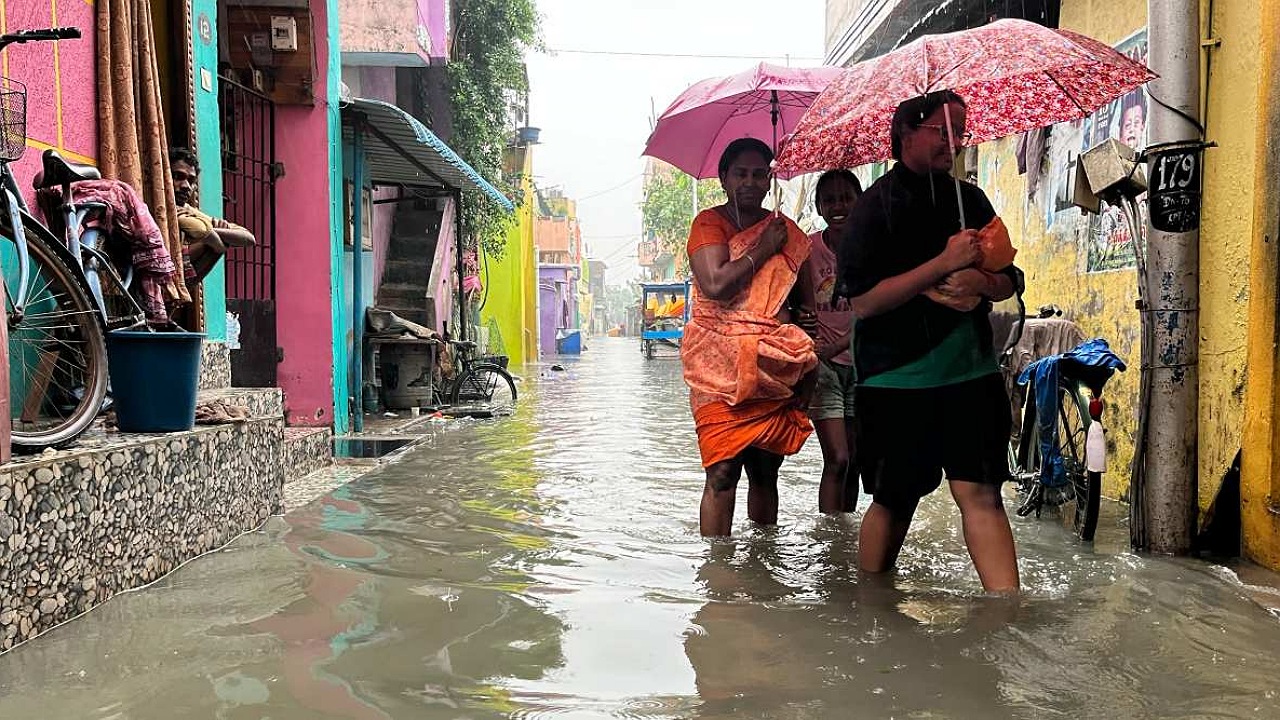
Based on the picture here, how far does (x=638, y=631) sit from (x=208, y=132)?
4976 millimetres

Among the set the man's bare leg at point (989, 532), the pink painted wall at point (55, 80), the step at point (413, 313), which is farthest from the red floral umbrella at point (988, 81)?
the step at point (413, 313)

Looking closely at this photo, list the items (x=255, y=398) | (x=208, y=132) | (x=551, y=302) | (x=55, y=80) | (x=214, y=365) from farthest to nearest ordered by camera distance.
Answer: (x=551, y=302) → (x=208, y=132) → (x=214, y=365) → (x=255, y=398) → (x=55, y=80)

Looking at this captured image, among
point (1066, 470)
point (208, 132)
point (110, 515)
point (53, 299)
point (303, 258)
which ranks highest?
point (208, 132)

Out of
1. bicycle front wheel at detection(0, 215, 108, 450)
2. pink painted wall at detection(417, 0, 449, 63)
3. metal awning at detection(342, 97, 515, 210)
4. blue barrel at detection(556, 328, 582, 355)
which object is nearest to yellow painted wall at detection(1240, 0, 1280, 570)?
bicycle front wheel at detection(0, 215, 108, 450)

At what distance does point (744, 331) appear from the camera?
13.7 ft

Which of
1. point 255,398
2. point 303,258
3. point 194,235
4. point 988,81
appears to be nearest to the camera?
point 988,81

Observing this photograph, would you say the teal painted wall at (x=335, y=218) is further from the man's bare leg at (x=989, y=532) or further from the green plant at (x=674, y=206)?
the green plant at (x=674, y=206)

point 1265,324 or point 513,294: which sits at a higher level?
point 513,294

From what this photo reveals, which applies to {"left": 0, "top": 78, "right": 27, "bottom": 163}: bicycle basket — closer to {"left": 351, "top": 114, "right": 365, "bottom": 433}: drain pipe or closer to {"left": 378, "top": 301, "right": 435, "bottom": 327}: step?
{"left": 351, "top": 114, "right": 365, "bottom": 433}: drain pipe

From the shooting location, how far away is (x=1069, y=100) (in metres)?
4.14

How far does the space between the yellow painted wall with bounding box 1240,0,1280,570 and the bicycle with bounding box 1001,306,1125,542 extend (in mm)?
641

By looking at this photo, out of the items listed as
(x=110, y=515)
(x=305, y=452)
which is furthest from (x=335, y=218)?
(x=110, y=515)

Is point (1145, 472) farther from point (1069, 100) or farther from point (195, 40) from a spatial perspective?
point (195, 40)

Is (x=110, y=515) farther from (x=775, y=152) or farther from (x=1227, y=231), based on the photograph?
(x=1227, y=231)
